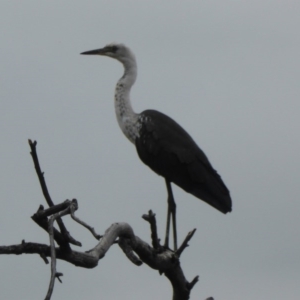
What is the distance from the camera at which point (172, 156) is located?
10.3m

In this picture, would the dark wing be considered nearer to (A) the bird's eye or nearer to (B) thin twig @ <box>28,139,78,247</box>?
(A) the bird's eye

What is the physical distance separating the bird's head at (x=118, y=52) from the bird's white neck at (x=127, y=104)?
0.05m

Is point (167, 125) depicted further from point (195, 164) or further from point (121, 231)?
point (121, 231)

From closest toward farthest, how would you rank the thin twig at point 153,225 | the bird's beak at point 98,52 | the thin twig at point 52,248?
the thin twig at point 52,248, the thin twig at point 153,225, the bird's beak at point 98,52

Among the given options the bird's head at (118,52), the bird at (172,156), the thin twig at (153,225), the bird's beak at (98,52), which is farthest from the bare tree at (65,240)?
the bird's beak at (98,52)

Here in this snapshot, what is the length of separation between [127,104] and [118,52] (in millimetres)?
838

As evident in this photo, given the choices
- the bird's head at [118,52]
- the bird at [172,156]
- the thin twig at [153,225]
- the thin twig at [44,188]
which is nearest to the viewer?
the thin twig at [44,188]

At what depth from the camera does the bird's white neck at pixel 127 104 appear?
10.9 m

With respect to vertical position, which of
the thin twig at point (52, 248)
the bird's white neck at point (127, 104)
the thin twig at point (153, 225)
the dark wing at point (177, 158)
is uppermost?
the bird's white neck at point (127, 104)

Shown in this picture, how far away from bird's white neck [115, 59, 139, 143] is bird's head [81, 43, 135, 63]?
0.05 meters

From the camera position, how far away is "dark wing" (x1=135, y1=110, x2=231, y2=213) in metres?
10.0

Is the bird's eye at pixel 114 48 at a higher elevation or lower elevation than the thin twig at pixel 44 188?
higher

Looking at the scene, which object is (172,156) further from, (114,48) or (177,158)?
(114,48)

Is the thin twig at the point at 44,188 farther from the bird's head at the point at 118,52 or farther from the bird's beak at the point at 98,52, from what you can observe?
the bird's beak at the point at 98,52
